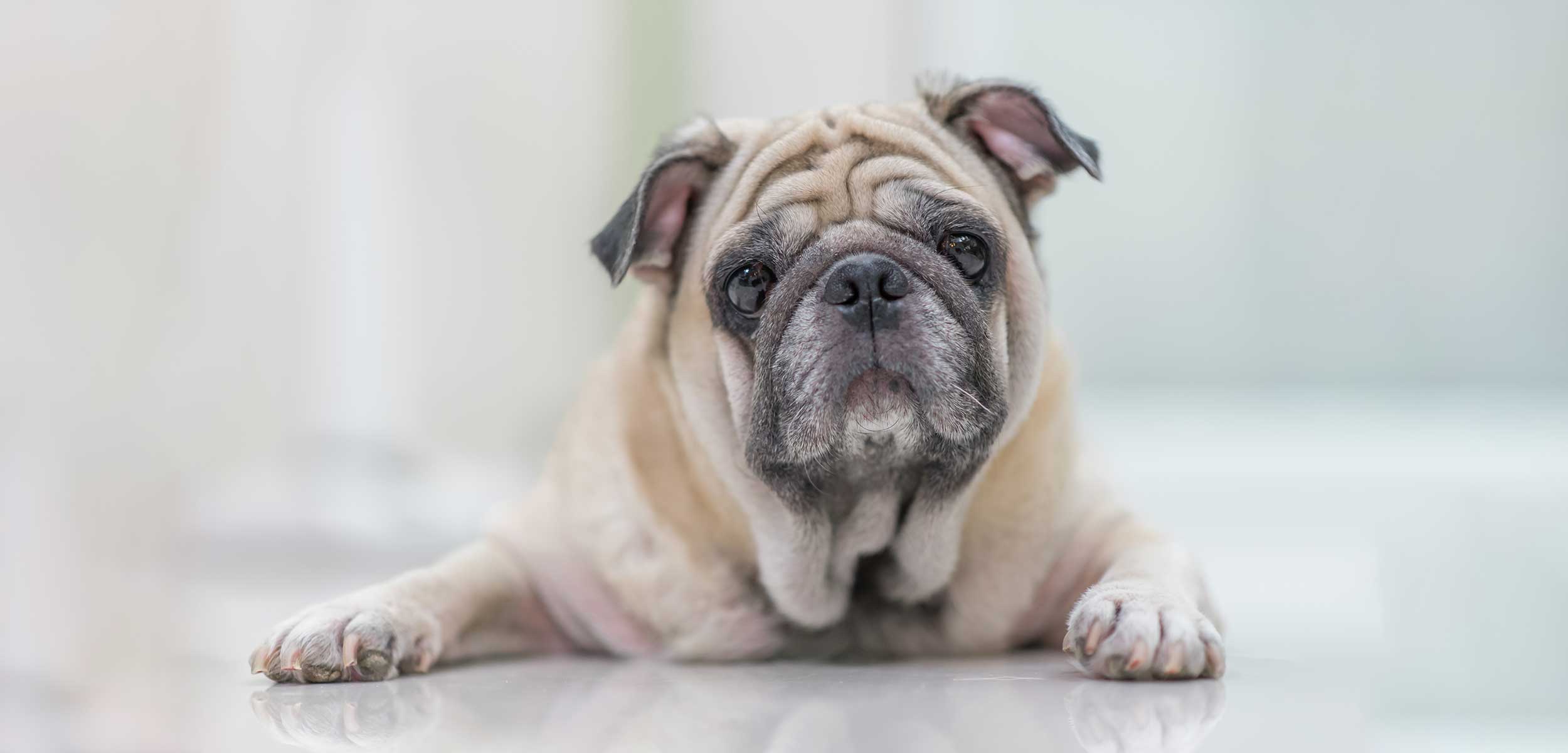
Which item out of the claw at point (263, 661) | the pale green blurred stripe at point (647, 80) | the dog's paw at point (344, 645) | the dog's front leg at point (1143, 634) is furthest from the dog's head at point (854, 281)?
the pale green blurred stripe at point (647, 80)

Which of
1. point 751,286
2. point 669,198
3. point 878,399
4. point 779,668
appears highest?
point 669,198

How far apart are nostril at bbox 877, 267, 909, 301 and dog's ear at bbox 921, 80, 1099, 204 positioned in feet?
1.94

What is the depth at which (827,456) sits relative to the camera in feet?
7.85

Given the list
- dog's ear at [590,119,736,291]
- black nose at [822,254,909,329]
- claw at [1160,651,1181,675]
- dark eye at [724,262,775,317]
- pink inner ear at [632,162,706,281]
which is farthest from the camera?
pink inner ear at [632,162,706,281]

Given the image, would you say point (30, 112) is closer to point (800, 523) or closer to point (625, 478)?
point (625, 478)

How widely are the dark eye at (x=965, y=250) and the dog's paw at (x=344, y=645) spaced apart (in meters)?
1.30

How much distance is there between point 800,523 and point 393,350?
267cm

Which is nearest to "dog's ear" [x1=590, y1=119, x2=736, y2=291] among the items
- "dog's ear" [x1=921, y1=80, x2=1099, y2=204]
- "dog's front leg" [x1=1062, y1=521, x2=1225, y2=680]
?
"dog's ear" [x1=921, y1=80, x2=1099, y2=204]

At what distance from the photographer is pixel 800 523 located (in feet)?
8.52

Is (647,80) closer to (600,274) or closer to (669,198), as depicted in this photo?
(600,274)

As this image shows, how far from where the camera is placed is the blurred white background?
311 cm

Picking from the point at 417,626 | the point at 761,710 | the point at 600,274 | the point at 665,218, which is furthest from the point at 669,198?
the point at 600,274

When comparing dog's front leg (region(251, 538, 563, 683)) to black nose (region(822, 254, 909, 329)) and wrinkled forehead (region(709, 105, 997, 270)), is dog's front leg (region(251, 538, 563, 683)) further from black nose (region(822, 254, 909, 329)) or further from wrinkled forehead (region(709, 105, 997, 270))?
black nose (region(822, 254, 909, 329))

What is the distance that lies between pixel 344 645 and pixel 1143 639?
145 centimetres
